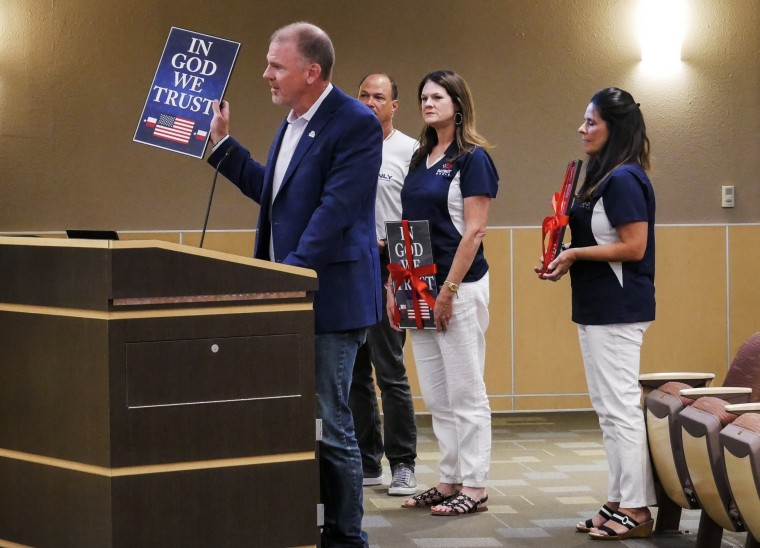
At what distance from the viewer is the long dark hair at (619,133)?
11.8 ft

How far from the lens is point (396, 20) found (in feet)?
19.9

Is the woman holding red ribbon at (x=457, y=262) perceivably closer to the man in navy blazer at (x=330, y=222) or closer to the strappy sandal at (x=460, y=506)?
the strappy sandal at (x=460, y=506)

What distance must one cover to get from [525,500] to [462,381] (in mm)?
672

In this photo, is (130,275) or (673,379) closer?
(130,275)

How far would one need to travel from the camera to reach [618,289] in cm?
354

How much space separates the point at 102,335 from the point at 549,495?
246cm

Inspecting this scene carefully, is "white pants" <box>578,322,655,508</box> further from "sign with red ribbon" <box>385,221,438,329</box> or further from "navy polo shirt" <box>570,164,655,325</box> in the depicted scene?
"sign with red ribbon" <box>385,221,438,329</box>

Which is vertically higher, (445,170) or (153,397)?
(445,170)

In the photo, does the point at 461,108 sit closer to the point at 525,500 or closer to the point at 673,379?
the point at 673,379

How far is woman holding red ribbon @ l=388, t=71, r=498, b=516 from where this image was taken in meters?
3.74

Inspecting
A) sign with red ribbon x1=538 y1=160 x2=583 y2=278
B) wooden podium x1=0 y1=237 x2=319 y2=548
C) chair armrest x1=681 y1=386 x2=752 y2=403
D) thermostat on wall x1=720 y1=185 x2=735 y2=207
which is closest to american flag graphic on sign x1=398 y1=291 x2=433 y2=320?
sign with red ribbon x1=538 y1=160 x2=583 y2=278

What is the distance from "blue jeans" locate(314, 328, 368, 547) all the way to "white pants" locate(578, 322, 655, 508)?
1095 millimetres

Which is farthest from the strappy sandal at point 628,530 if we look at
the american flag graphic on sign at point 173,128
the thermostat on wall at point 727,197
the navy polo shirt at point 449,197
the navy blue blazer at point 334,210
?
the thermostat on wall at point 727,197

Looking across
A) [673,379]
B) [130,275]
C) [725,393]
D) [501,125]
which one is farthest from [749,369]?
[501,125]
